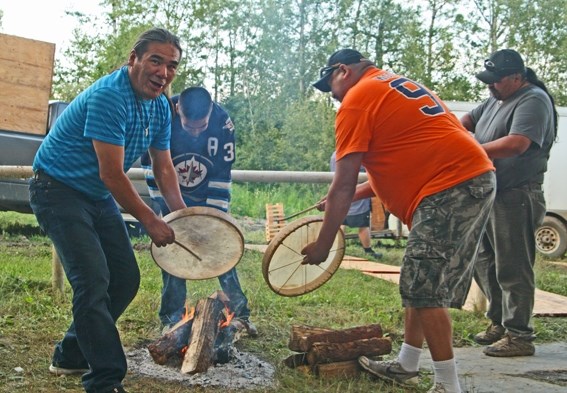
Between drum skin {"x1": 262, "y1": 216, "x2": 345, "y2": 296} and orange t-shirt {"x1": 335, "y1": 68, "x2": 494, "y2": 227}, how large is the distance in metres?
0.63

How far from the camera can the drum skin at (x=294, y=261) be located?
3.88 metres

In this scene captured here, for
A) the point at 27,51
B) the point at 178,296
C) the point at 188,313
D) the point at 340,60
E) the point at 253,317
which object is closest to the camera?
the point at 340,60

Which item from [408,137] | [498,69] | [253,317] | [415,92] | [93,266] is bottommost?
[253,317]

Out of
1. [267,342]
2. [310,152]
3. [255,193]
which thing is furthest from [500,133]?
[310,152]

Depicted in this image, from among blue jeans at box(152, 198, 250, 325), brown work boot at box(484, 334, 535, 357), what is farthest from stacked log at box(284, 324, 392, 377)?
brown work boot at box(484, 334, 535, 357)

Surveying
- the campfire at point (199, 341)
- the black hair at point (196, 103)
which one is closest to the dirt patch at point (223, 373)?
the campfire at point (199, 341)

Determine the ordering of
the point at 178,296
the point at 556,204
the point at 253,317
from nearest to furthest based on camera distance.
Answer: the point at 178,296 < the point at 253,317 < the point at 556,204

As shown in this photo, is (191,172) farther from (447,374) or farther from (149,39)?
(447,374)

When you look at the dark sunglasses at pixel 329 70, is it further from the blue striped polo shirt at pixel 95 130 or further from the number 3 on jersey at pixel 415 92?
the blue striped polo shirt at pixel 95 130

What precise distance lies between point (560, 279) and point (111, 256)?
6751 mm

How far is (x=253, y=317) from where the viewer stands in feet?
17.9

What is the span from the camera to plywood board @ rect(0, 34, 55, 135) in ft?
19.4

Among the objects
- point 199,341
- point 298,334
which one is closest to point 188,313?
point 199,341

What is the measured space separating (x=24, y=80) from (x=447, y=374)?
14.6 ft
